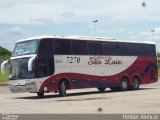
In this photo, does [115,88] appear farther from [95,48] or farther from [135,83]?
[95,48]

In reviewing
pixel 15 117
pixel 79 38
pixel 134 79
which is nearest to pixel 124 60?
pixel 134 79

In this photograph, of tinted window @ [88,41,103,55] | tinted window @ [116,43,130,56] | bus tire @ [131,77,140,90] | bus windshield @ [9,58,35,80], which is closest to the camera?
bus windshield @ [9,58,35,80]

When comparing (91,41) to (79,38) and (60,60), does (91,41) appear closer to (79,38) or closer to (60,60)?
(79,38)

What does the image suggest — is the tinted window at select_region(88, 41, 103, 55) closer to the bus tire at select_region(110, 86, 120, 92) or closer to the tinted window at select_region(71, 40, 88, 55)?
the tinted window at select_region(71, 40, 88, 55)

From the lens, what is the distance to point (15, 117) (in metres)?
16.1

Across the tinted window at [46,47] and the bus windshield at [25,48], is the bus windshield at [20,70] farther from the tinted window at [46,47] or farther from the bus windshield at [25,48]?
the tinted window at [46,47]

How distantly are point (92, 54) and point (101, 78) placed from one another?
1.84 m

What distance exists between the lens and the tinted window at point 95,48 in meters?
31.0

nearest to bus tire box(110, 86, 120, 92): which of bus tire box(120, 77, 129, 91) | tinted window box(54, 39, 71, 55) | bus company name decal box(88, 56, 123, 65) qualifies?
bus tire box(120, 77, 129, 91)

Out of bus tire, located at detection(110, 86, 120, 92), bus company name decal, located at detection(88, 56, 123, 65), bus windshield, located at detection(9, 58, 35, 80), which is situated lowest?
bus tire, located at detection(110, 86, 120, 92)

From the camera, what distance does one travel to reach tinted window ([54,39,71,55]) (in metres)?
28.4

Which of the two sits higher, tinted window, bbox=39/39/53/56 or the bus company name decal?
tinted window, bbox=39/39/53/56

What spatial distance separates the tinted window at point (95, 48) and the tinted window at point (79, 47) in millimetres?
443

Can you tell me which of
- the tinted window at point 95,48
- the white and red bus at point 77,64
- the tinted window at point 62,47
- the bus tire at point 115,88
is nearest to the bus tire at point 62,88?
the white and red bus at point 77,64
